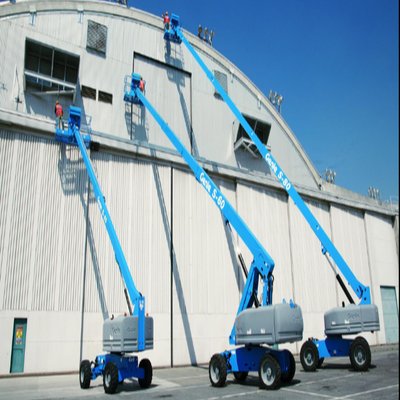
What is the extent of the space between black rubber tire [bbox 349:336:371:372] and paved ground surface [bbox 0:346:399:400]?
0.35 meters

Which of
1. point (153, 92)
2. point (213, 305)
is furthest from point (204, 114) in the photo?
point (213, 305)

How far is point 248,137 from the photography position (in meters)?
29.0

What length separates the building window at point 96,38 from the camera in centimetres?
2422

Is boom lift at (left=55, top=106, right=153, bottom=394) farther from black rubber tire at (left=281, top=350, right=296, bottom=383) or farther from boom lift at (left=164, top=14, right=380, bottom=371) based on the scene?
boom lift at (left=164, top=14, right=380, bottom=371)

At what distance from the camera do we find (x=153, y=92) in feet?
86.0

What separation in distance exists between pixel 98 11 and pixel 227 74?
9.61 meters

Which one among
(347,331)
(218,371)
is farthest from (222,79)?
(218,371)

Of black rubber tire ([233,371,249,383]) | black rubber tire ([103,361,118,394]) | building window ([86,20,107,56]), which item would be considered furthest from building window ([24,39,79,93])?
black rubber tire ([233,371,249,383])

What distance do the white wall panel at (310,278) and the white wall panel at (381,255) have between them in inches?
194

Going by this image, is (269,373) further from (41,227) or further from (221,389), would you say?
(41,227)

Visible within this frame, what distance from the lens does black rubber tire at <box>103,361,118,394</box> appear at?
516 inches

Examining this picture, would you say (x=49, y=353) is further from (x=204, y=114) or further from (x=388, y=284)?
(x=388, y=284)

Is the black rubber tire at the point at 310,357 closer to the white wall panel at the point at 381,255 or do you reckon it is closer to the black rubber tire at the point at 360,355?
the black rubber tire at the point at 360,355

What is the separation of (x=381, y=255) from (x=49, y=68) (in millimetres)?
26099
